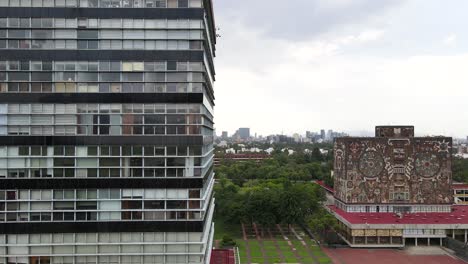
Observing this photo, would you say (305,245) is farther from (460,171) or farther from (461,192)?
(460,171)

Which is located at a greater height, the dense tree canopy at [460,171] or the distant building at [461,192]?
the dense tree canopy at [460,171]

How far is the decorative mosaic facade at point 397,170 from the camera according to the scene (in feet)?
239

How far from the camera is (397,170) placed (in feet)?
240

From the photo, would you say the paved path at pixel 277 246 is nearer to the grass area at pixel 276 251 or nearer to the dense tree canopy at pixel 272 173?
the grass area at pixel 276 251

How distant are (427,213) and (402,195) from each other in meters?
5.06

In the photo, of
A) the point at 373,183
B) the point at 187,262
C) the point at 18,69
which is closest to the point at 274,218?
the point at 373,183

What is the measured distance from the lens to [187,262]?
3412cm

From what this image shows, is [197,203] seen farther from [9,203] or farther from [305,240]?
[305,240]

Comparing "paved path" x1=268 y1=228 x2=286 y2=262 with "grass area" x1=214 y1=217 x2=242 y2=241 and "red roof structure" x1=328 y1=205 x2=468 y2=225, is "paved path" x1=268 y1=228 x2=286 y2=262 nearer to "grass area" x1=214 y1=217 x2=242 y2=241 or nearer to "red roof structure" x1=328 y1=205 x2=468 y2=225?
→ "grass area" x1=214 y1=217 x2=242 y2=241

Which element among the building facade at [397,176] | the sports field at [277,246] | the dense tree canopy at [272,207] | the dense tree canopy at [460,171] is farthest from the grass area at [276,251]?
the dense tree canopy at [460,171]

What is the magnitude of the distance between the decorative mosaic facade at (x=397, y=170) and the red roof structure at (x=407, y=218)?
235cm

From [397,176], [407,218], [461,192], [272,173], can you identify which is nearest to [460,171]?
[461,192]

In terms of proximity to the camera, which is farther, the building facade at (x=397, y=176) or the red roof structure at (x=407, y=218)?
the building facade at (x=397, y=176)

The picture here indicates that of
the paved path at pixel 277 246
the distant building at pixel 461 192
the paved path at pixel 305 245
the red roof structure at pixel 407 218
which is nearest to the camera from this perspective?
the paved path at pixel 277 246
